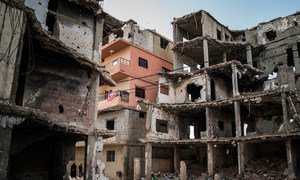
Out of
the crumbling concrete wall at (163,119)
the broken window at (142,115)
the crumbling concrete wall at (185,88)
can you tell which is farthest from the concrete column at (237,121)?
the broken window at (142,115)

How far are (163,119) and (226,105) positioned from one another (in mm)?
6388

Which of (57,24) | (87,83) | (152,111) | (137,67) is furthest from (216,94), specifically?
(57,24)

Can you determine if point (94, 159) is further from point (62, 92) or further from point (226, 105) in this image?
point (226, 105)

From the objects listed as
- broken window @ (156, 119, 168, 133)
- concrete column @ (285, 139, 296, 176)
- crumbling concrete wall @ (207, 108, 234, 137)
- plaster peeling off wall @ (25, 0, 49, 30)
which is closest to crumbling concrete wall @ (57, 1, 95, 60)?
plaster peeling off wall @ (25, 0, 49, 30)

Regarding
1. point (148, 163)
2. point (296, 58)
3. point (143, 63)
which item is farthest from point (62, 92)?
point (296, 58)

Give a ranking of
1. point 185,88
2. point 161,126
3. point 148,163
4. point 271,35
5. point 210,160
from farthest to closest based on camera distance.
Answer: point 271,35
point 185,88
point 161,126
point 148,163
point 210,160

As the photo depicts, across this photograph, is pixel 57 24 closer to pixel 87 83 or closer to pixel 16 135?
pixel 87 83

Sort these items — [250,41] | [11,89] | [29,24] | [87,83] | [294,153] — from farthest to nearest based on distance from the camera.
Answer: [250,41]
[294,153]
[87,83]
[29,24]
[11,89]

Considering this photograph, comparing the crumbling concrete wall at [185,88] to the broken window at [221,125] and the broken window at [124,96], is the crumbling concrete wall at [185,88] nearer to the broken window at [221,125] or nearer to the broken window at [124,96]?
the broken window at [221,125]

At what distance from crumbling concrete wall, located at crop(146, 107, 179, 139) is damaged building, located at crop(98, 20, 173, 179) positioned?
201 centimetres

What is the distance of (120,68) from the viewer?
30.7 meters

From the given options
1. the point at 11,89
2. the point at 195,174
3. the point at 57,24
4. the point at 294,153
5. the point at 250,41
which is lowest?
the point at 195,174

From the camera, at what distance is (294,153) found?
77.3 feet

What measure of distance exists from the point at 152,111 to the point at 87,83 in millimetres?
12464
